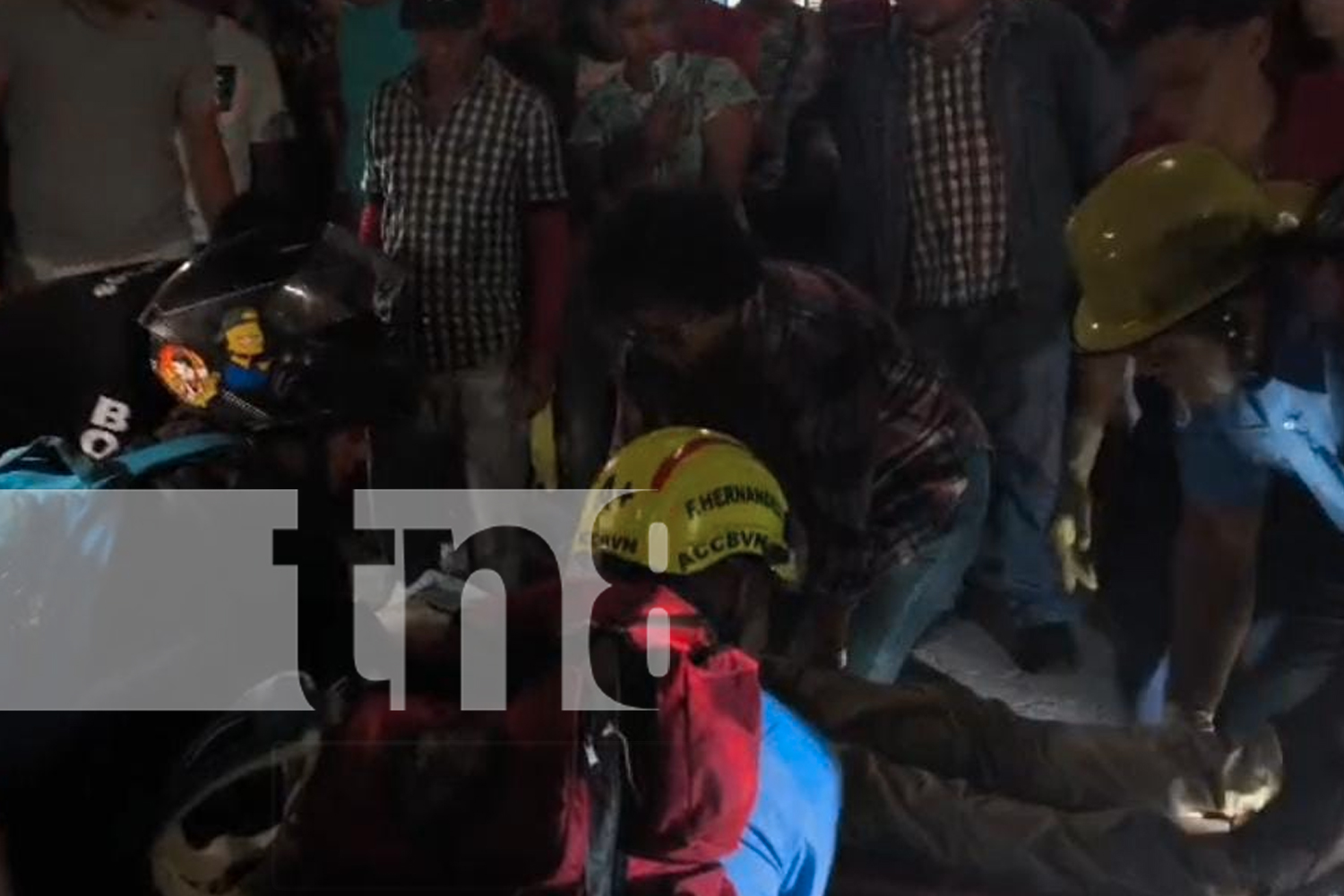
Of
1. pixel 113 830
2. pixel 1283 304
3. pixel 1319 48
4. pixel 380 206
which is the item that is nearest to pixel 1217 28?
pixel 1319 48

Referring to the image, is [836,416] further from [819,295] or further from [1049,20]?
[1049,20]

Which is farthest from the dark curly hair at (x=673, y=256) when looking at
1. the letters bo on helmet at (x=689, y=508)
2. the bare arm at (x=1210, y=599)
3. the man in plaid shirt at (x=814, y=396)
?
the bare arm at (x=1210, y=599)

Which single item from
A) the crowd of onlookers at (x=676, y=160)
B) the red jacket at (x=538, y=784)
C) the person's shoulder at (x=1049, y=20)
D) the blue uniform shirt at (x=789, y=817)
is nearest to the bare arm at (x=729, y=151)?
the crowd of onlookers at (x=676, y=160)

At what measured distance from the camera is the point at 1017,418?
1.40m

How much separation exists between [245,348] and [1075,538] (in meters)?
0.80

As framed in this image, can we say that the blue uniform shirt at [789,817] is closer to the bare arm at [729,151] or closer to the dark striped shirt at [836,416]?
the dark striped shirt at [836,416]

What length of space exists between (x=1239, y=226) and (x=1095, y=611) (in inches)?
14.2

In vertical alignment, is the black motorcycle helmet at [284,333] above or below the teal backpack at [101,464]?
above

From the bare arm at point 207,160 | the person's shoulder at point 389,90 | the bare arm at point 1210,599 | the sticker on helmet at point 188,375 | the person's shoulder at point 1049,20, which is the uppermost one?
the person's shoulder at point 1049,20

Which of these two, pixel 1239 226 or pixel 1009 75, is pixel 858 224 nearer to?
pixel 1009 75

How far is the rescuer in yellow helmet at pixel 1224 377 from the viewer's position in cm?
130

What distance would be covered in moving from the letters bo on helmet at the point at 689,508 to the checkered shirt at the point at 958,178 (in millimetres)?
240

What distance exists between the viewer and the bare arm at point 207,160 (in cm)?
151

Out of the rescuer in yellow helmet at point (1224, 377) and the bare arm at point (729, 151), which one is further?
the bare arm at point (729, 151)
